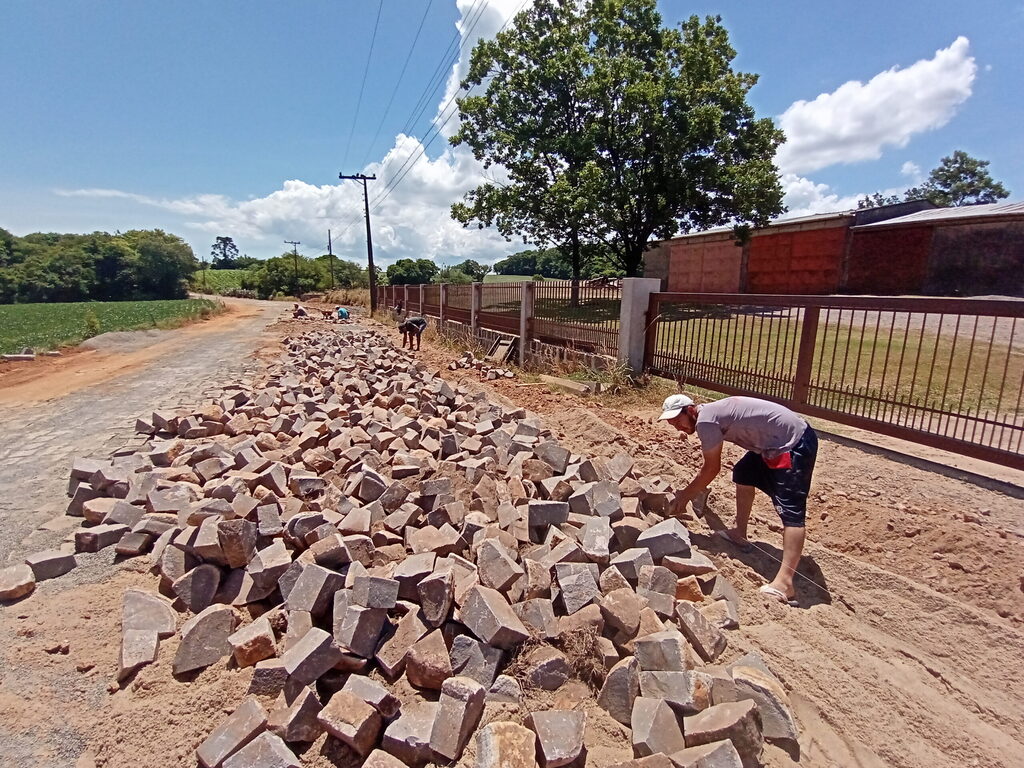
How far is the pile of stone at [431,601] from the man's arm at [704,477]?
0.15 meters

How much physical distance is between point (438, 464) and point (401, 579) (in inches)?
69.2

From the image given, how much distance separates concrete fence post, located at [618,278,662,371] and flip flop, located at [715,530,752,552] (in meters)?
3.91

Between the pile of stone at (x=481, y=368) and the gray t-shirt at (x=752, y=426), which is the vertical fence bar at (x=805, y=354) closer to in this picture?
the gray t-shirt at (x=752, y=426)

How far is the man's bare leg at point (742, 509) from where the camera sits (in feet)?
11.6

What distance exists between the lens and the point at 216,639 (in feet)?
8.02

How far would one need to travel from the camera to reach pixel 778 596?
9.73 feet

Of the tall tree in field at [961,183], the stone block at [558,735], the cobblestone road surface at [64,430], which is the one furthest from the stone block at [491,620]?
the tall tree in field at [961,183]

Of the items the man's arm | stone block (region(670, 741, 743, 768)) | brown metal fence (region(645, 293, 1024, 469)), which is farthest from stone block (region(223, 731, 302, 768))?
brown metal fence (region(645, 293, 1024, 469))

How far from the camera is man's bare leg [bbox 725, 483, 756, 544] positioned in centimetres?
355

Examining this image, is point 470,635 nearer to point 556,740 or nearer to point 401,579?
point 401,579

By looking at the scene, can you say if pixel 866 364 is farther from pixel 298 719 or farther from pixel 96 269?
pixel 96 269

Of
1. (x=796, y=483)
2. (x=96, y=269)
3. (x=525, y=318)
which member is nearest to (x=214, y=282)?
(x=96, y=269)

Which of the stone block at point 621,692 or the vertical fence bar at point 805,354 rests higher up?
the vertical fence bar at point 805,354

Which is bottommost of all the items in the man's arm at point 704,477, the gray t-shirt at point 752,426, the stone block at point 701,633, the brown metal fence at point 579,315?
the stone block at point 701,633
